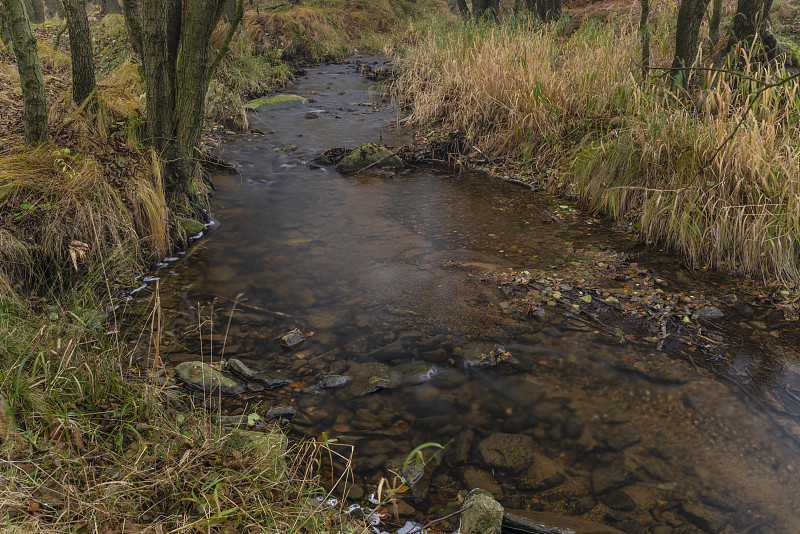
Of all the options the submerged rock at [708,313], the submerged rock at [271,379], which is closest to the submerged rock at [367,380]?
the submerged rock at [271,379]

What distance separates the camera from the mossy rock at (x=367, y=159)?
7.78 metres

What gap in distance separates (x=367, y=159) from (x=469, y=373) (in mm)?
5122

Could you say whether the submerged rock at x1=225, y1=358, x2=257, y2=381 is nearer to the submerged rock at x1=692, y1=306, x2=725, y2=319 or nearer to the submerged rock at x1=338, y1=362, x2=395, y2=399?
the submerged rock at x1=338, y1=362, x2=395, y2=399

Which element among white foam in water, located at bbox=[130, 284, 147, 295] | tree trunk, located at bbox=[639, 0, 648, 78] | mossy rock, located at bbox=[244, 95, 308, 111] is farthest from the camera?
mossy rock, located at bbox=[244, 95, 308, 111]

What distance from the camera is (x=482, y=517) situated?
2303 millimetres

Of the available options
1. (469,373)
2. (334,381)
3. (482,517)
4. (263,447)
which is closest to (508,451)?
(482,517)

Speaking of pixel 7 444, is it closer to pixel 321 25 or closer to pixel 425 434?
pixel 425 434

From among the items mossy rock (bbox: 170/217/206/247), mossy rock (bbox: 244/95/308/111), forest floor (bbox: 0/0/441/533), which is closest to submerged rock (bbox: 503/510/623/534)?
forest floor (bbox: 0/0/441/533)

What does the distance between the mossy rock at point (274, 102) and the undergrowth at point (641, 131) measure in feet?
11.4

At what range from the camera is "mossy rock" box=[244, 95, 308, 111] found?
10961 millimetres

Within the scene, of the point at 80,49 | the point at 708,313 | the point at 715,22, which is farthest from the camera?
the point at 715,22

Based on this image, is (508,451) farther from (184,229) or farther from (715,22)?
(715,22)

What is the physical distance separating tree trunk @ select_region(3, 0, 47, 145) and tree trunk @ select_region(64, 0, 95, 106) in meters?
1.21

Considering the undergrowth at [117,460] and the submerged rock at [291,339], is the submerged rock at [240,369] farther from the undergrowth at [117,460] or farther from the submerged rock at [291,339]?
the undergrowth at [117,460]
